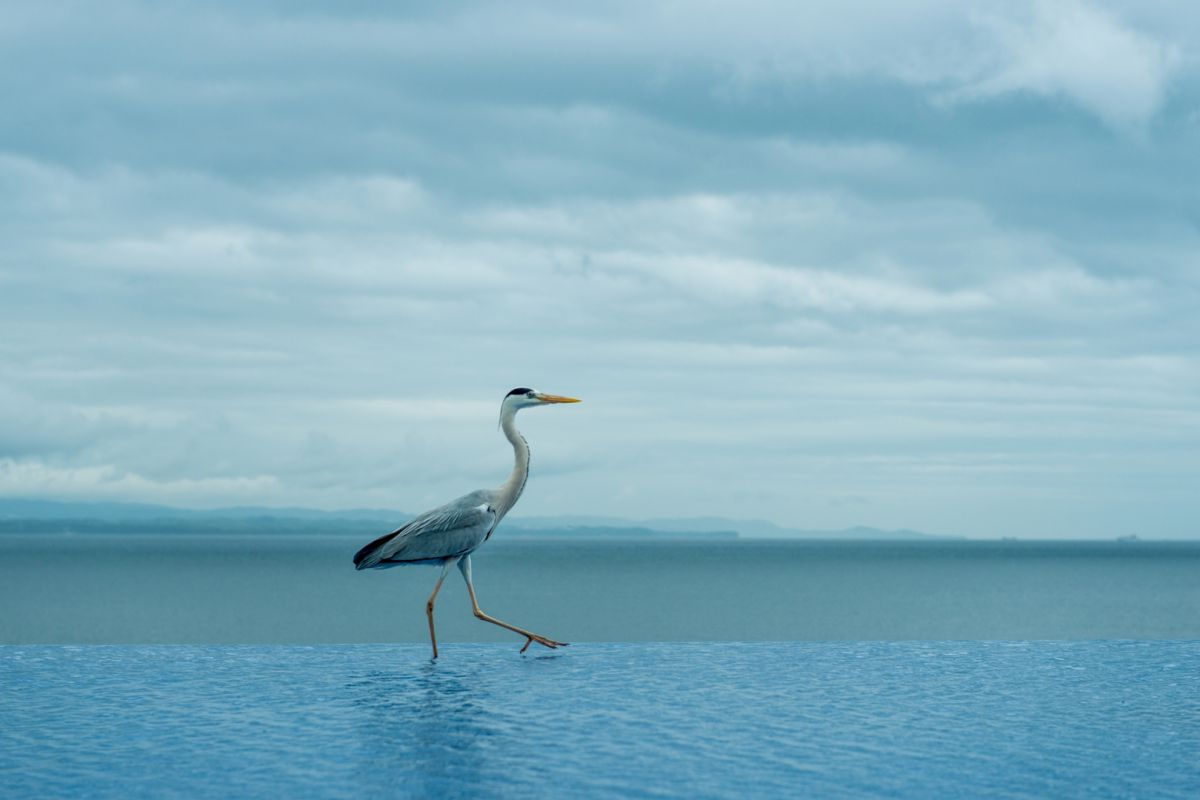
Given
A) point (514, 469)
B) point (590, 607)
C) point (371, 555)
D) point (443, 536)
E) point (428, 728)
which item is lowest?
point (590, 607)

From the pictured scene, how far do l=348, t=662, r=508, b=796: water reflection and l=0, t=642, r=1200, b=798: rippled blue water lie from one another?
3 centimetres

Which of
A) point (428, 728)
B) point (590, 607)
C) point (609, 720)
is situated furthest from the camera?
point (590, 607)

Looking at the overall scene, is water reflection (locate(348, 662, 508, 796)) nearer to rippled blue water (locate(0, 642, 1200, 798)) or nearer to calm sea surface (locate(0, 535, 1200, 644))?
rippled blue water (locate(0, 642, 1200, 798))

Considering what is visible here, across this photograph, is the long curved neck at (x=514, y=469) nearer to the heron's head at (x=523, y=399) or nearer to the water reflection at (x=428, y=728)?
the heron's head at (x=523, y=399)

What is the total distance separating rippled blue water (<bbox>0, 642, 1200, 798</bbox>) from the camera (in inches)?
299

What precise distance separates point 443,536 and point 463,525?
0.27 meters

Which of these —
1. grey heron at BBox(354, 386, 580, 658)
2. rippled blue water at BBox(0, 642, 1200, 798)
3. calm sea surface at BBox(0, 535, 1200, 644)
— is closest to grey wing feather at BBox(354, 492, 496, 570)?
grey heron at BBox(354, 386, 580, 658)

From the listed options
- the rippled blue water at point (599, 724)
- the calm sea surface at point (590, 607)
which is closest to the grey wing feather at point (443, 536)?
the rippled blue water at point (599, 724)

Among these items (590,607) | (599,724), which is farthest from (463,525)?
(590,607)

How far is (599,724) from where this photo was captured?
9.32m

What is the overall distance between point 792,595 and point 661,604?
51.7 feet

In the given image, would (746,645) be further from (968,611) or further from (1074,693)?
(968,611)

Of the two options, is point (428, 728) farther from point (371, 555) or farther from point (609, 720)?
point (371, 555)

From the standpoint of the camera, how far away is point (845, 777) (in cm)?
769
